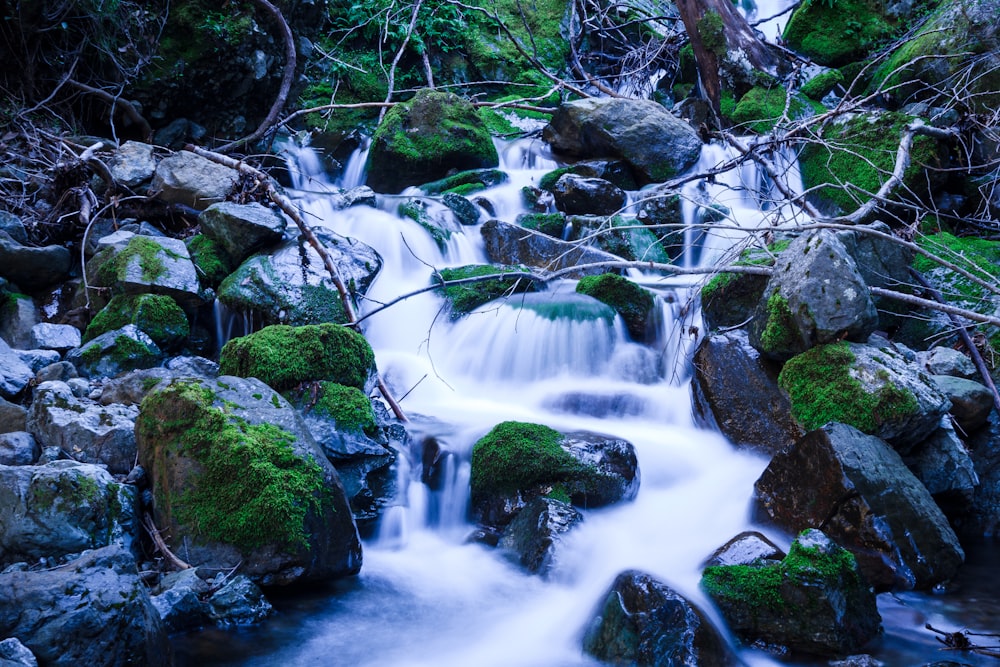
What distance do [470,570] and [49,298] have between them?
4985mm

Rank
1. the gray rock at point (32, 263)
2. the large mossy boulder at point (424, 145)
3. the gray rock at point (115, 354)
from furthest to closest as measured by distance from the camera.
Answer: the large mossy boulder at point (424, 145), the gray rock at point (32, 263), the gray rock at point (115, 354)

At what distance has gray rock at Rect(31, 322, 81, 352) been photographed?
19.2ft

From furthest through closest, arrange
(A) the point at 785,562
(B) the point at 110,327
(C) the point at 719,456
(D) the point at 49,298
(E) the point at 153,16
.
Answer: (E) the point at 153,16 → (D) the point at 49,298 → (B) the point at 110,327 → (C) the point at 719,456 → (A) the point at 785,562

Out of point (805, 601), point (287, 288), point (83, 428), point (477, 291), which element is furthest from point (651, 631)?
point (477, 291)

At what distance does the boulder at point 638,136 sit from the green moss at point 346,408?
663 cm

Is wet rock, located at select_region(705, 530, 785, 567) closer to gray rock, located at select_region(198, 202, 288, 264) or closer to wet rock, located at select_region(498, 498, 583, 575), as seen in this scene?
wet rock, located at select_region(498, 498, 583, 575)

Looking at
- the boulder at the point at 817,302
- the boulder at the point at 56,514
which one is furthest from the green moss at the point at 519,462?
the boulder at the point at 56,514

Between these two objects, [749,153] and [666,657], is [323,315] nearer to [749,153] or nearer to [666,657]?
[666,657]

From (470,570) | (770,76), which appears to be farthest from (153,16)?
(770,76)

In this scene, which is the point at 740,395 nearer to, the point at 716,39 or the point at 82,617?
the point at 82,617

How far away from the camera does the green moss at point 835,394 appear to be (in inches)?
181

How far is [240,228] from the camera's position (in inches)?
261

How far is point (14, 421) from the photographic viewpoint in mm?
4457

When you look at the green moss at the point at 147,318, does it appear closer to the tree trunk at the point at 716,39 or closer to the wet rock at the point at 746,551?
the wet rock at the point at 746,551
